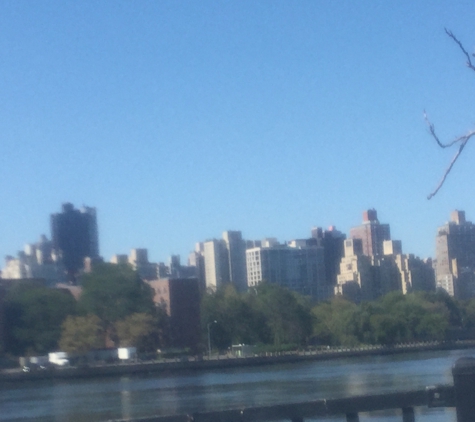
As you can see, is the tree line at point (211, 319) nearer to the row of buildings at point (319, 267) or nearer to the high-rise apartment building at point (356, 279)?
the high-rise apartment building at point (356, 279)

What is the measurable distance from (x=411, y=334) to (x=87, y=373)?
38.1m

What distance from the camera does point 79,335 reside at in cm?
8175

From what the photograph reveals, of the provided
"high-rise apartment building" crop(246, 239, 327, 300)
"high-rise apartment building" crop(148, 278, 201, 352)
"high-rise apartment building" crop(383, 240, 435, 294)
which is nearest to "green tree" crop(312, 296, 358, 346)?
"high-rise apartment building" crop(148, 278, 201, 352)

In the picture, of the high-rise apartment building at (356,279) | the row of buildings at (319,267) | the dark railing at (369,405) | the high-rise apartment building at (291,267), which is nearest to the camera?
the dark railing at (369,405)

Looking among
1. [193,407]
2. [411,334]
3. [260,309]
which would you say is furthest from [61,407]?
[411,334]

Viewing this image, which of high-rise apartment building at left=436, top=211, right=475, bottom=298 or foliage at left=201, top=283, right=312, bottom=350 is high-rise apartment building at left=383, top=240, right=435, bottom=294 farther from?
foliage at left=201, top=283, right=312, bottom=350

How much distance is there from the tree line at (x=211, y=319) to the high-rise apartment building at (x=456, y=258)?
6310cm

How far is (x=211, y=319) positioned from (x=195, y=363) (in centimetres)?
1278

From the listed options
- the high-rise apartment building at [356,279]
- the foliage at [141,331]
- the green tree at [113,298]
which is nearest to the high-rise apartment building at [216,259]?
the high-rise apartment building at [356,279]

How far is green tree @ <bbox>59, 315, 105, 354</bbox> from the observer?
8156 centimetres

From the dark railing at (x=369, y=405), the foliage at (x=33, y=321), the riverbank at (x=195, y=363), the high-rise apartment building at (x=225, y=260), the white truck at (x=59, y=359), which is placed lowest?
the riverbank at (x=195, y=363)

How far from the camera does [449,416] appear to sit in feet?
44.6

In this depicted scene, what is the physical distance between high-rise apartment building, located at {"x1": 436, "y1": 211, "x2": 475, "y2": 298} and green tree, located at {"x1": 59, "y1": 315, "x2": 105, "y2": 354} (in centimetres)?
10335

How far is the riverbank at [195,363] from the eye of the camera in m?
77.2
